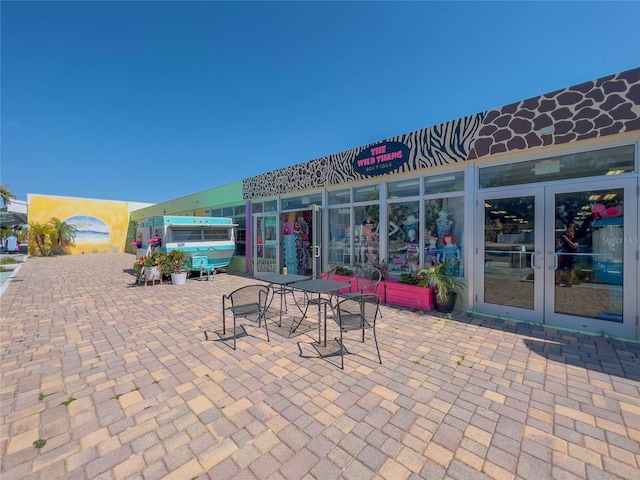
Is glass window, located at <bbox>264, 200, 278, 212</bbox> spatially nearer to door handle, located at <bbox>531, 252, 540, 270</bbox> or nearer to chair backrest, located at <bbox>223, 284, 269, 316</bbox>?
chair backrest, located at <bbox>223, 284, 269, 316</bbox>

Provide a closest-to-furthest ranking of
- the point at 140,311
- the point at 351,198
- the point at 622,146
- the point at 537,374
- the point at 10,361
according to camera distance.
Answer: the point at 537,374 → the point at 10,361 → the point at 622,146 → the point at 140,311 → the point at 351,198

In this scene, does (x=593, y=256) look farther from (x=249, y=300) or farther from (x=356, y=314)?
(x=249, y=300)

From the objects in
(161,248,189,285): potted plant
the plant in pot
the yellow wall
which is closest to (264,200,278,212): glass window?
(161,248,189,285): potted plant

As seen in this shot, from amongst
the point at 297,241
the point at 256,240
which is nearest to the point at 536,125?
the point at 297,241

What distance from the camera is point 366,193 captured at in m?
6.74

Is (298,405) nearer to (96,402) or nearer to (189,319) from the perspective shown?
(96,402)

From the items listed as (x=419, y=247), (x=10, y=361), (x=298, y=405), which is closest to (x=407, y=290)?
(x=419, y=247)

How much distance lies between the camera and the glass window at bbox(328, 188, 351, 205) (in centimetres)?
715

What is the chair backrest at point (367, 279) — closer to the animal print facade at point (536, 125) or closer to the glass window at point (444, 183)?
the glass window at point (444, 183)

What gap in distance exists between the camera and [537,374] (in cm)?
284

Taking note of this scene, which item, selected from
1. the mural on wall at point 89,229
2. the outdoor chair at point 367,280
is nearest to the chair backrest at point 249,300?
the outdoor chair at point 367,280

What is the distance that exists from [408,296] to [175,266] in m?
6.53

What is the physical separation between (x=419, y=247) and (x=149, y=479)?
531 cm

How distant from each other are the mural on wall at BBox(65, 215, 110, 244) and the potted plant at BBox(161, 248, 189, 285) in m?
16.3
